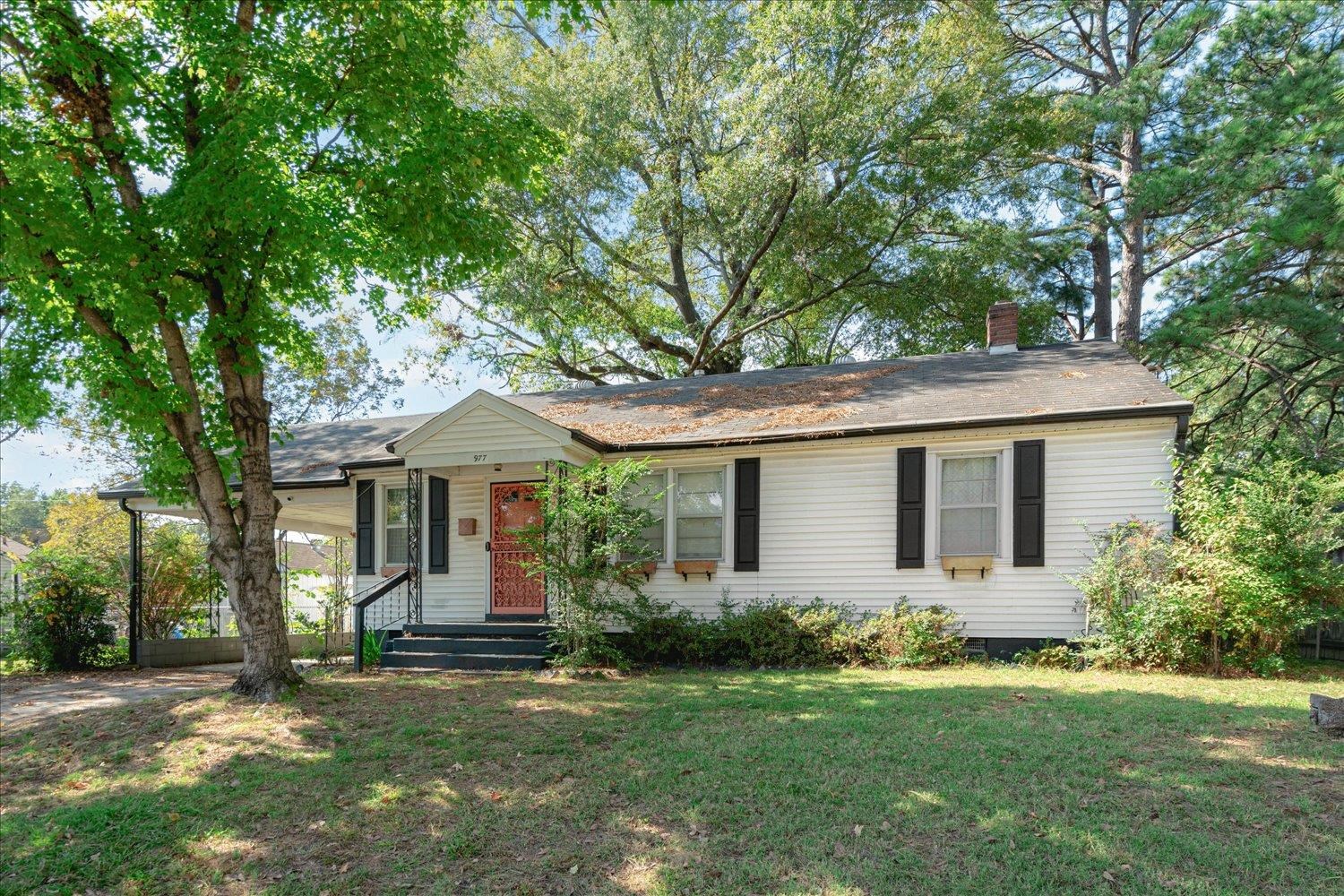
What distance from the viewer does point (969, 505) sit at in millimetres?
10812

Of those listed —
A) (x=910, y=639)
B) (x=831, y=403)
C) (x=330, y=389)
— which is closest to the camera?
(x=910, y=639)

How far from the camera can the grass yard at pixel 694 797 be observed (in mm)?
4289

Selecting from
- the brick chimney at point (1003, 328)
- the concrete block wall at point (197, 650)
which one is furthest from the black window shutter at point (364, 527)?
the brick chimney at point (1003, 328)

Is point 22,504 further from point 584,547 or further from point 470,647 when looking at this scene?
point 584,547

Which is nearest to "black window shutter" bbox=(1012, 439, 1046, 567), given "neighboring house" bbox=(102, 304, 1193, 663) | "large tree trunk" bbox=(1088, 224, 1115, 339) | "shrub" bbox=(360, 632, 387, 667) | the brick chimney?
"neighboring house" bbox=(102, 304, 1193, 663)

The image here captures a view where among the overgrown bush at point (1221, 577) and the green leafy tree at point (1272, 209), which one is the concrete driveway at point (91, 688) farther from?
the green leafy tree at point (1272, 209)

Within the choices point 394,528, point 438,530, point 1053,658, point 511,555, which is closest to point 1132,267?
point 1053,658

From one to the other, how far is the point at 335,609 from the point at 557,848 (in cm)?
1026

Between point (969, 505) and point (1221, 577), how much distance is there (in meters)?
2.93

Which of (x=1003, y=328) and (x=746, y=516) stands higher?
(x=1003, y=328)

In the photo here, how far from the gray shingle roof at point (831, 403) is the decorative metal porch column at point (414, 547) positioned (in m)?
0.80

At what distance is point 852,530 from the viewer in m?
11.3

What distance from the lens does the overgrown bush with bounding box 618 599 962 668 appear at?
10422 mm

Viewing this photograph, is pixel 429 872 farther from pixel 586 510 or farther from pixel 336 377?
pixel 336 377
